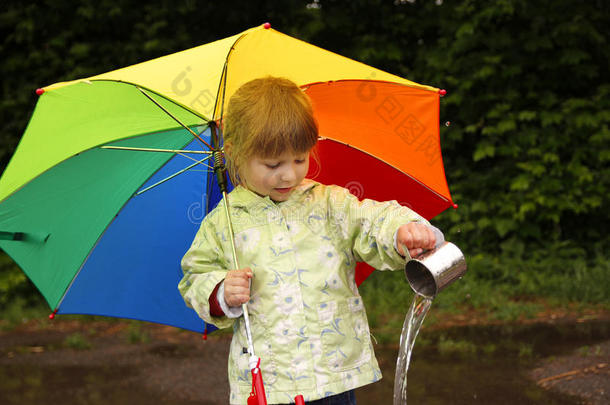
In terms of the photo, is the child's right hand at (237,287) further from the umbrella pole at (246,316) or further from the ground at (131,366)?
the ground at (131,366)

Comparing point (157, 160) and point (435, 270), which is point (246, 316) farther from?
point (157, 160)

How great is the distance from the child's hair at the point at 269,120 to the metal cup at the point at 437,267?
48 cm

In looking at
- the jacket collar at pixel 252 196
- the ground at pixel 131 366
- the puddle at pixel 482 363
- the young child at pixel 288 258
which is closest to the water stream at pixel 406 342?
the young child at pixel 288 258

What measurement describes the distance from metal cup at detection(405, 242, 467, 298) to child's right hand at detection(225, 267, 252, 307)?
45 cm

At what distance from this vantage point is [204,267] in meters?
2.14

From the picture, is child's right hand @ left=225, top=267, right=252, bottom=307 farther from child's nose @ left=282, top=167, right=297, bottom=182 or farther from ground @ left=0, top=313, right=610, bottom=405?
ground @ left=0, top=313, right=610, bottom=405

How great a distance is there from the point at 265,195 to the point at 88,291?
832mm

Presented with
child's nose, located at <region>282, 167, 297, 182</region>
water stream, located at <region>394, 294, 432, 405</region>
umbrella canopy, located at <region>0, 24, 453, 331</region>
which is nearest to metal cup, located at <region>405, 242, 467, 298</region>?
water stream, located at <region>394, 294, 432, 405</region>

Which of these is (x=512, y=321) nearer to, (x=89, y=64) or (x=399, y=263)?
(x=399, y=263)

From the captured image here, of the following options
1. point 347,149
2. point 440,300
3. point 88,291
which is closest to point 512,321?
point 440,300

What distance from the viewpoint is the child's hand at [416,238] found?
1849mm

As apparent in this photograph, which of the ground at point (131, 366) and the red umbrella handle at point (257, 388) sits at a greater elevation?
the red umbrella handle at point (257, 388)

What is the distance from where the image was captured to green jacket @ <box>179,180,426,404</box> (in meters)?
2.03

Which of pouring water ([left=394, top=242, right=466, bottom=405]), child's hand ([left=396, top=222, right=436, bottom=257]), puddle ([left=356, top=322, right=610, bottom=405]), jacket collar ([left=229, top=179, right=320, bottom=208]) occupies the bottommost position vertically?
puddle ([left=356, top=322, right=610, bottom=405])
